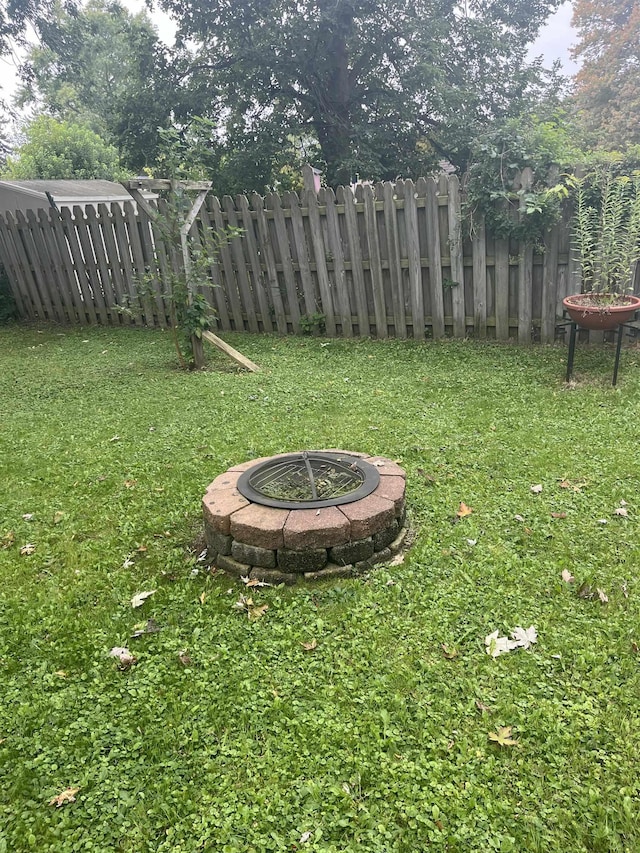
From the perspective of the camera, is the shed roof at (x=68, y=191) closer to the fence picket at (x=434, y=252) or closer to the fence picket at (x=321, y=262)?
the fence picket at (x=321, y=262)

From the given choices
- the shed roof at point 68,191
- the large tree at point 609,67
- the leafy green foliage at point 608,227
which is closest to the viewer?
the leafy green foliage at point 608,227

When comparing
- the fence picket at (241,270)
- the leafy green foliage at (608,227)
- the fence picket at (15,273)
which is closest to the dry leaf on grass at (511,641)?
the leafy green foliage at (608,227)

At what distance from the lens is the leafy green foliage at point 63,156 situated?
86.1 feet

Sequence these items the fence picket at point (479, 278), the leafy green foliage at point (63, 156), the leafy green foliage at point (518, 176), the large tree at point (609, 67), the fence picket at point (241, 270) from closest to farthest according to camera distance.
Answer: the leafy green foliage at point (518, 176), the fence picket at point (479, 278), the fence picket at point (241, 270), the leafy green foliage at point (63, 156), the large tree at point (609, 67)

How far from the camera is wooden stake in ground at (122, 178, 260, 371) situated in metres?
6.07

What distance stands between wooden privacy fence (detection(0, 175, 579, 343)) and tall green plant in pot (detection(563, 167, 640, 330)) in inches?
11.9

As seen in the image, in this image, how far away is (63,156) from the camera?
2655 centimetres

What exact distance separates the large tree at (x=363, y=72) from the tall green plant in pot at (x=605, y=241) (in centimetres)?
784

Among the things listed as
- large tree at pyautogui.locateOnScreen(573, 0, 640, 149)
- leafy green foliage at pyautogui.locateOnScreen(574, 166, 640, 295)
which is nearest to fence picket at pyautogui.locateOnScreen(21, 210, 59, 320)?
leafy green foliage at pyautogui.locateOnScreen(574, 166, 640, 295)

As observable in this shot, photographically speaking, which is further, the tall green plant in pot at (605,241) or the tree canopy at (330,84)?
the tree canopy at (330,84)

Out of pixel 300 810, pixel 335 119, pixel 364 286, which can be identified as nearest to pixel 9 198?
pixel 335 119

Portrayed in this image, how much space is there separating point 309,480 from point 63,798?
5.82 feet

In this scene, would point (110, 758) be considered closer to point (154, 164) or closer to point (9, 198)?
point (154, 164)

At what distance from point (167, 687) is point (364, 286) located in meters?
5.88
